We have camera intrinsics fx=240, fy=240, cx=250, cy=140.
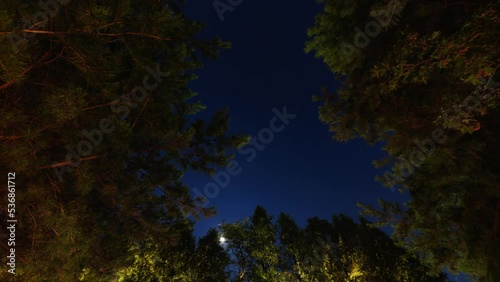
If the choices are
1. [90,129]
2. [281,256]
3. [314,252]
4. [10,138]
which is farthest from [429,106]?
[281,256]

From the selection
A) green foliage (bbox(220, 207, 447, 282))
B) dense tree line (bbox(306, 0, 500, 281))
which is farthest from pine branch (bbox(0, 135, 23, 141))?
green foliage (bbox(220, 207, 447, 282))

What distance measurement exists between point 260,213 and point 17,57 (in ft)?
66.7

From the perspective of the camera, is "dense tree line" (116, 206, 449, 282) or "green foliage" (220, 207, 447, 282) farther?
"green foliage" (220, 207, 447, 282)

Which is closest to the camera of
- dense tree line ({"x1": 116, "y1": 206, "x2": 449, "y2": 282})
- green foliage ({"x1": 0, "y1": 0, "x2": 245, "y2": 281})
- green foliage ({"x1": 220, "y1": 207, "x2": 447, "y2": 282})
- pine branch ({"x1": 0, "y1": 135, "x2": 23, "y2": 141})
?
green foliage ({"x1": 0, "y1": 0, "x2": 245, "y2": 281})

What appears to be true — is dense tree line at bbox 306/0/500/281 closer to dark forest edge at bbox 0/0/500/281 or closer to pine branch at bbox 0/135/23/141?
dark forest edge at bbox 0/0/500/281

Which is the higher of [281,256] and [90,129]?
[90,129]

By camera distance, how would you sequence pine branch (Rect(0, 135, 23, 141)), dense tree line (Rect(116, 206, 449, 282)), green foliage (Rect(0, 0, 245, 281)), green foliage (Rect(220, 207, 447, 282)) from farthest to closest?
1. green foliage (Rect(220, 207, 447, 282))
2. dense tree line (Rect(116, 206, 449, 282))
3. pine branch (Rect(0, 135, 23, 141))
4. green foliage (Rect(0, 0, 245, 281))

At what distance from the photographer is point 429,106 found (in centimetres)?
429

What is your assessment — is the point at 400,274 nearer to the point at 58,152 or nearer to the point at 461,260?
the point at 461,260

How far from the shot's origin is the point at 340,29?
5.36 metres

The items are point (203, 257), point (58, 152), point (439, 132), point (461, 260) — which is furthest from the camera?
point (203, 257)

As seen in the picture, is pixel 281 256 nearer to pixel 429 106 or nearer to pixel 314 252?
pixel 314 252

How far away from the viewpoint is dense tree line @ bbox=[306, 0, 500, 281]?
2.96 meters

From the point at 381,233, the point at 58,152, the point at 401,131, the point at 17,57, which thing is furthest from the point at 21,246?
the point at 381,233
